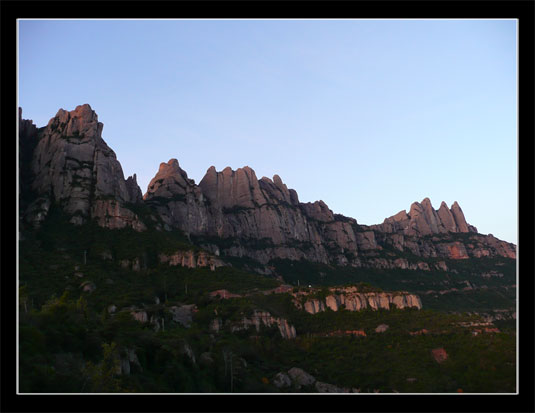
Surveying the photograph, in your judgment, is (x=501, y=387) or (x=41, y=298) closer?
(x=501, y=387)

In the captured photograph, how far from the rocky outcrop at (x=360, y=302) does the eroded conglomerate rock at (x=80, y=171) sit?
35157 millimetres

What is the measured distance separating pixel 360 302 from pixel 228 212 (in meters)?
65.1

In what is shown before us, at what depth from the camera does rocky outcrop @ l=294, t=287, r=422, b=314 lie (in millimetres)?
78750

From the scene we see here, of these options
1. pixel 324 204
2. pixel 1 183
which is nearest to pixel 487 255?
pixel 324 204

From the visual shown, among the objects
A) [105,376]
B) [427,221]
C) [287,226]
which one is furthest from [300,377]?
[427,221]

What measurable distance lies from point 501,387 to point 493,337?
24744mm

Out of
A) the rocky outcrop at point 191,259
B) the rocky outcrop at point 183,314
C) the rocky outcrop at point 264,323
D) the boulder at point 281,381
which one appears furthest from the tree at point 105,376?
the rocky outcrop at point 191,259

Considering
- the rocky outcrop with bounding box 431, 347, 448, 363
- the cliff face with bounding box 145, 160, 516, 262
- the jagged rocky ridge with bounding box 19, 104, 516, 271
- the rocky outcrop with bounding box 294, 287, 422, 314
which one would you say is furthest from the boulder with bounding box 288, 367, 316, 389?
the cliff face with bounding box 145, 160, 516, 262

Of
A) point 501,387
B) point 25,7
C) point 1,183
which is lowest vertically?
point 501,387

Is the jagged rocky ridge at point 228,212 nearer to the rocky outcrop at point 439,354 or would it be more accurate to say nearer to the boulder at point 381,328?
the boulder at point 381,328

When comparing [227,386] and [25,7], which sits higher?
[25,7]

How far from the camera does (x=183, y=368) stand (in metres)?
37.2

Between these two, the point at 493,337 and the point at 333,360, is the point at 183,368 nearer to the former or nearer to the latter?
the point at 333,360

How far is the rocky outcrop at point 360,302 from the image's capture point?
258 feet
